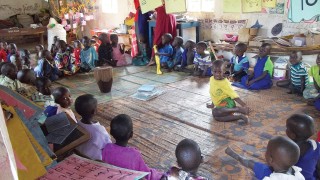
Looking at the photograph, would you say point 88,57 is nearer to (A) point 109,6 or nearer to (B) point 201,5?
(B) point 201,5

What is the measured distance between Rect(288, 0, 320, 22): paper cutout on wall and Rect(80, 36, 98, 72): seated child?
442 cm

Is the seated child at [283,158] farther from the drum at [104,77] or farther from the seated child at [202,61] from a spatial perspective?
the seated child at [202,61]

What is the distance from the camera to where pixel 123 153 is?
2.14m

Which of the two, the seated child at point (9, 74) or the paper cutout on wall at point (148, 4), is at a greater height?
the paper cutout on wall at point (148, 4)

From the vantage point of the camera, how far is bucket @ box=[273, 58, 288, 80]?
5340mm

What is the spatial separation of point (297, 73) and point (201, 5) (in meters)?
3.29

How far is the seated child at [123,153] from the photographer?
213cm

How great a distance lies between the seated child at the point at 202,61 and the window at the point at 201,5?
1.64 m

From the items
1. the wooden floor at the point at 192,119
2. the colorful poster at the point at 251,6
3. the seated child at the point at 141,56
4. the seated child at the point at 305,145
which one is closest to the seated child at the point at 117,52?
the seated child at the point at 141,56

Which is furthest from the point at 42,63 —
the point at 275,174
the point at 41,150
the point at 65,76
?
the point at 275,174

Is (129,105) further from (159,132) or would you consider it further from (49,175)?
(49,175)

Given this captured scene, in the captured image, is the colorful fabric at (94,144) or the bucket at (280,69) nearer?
the colorful fabric at (94,144)

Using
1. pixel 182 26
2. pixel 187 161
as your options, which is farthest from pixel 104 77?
pixel 187 161

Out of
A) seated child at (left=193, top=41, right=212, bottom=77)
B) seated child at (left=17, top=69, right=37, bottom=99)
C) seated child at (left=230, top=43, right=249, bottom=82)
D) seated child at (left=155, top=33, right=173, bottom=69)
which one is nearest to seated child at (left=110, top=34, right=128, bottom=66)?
seated child at (left=155, top=33, right=173, bottom=69)
